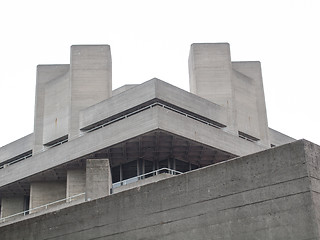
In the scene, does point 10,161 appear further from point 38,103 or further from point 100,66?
A: point 100,66

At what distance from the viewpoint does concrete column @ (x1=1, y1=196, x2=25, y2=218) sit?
4562cm

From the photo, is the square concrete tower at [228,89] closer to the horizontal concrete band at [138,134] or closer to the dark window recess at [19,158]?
the horizontal concrete band at [138,134]

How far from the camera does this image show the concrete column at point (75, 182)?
1519 inches

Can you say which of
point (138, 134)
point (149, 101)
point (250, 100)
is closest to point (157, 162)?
point (138, 134)

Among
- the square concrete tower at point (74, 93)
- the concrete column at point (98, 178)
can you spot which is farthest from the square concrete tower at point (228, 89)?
the concrete column at point (98, 178)

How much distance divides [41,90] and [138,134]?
1404 cm

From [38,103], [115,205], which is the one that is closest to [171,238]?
[115,205]

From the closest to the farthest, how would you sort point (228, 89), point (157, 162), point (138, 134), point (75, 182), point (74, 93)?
point (138, 134) → point (157, 162) → point (75, 182) → point (228, 89) → point (74, 93)

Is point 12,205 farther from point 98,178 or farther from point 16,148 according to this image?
point 98,178

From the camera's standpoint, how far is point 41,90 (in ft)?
147

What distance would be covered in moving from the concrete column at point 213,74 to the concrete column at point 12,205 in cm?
1724

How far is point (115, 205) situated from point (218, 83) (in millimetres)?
25644

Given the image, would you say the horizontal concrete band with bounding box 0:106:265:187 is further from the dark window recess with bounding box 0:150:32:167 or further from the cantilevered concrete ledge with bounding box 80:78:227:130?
the dark window recess with bounding box 0:150:32:167

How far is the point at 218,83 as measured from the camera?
4122 centimetres
